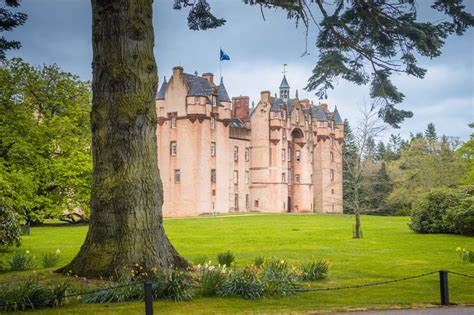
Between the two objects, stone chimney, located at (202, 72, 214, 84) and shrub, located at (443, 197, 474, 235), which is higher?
stone chimney, located at (202, 72, 214, 84)

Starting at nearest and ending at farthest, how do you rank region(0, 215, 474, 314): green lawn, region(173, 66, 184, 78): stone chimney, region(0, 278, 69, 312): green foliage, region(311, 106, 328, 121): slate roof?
1. region(0, 278, 69, 312): green foliage
2. region(0, 215, 474, 314): green lawn
3. region(173, 66, 184, 78): stone chimney
4. region(311, 106, 328, 121): slate roof

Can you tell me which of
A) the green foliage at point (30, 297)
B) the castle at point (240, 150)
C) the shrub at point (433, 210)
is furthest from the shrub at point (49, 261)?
the castle at point (240, 150)

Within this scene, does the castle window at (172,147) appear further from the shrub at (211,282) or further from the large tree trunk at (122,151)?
the shrub at (211,282)

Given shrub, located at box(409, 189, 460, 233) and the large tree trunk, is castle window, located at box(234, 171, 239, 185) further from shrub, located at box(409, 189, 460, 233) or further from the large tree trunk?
the large tree trunk

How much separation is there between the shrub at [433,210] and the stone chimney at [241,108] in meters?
42.6

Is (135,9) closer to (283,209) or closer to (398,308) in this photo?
(398,308)

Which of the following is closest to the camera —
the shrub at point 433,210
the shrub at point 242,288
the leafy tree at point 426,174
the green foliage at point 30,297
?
the green foliage at point 30,297

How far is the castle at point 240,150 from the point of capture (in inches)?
2330

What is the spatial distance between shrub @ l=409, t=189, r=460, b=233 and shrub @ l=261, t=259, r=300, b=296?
59.7 ft

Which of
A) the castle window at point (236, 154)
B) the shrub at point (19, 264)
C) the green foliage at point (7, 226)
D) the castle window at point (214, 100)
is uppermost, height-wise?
the castle window at point (214, 100)

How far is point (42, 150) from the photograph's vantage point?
117 ft

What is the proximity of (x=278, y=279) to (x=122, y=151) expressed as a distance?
4142 millimetres

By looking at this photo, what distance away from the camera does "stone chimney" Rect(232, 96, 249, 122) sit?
230 feet

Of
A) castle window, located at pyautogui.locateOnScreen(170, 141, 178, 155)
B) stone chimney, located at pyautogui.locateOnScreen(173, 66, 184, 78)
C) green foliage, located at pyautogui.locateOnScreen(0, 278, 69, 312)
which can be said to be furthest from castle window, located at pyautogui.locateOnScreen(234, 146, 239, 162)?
green foliage, located at pyautogui.locateOnScreen(0, 278, 69, 312)
